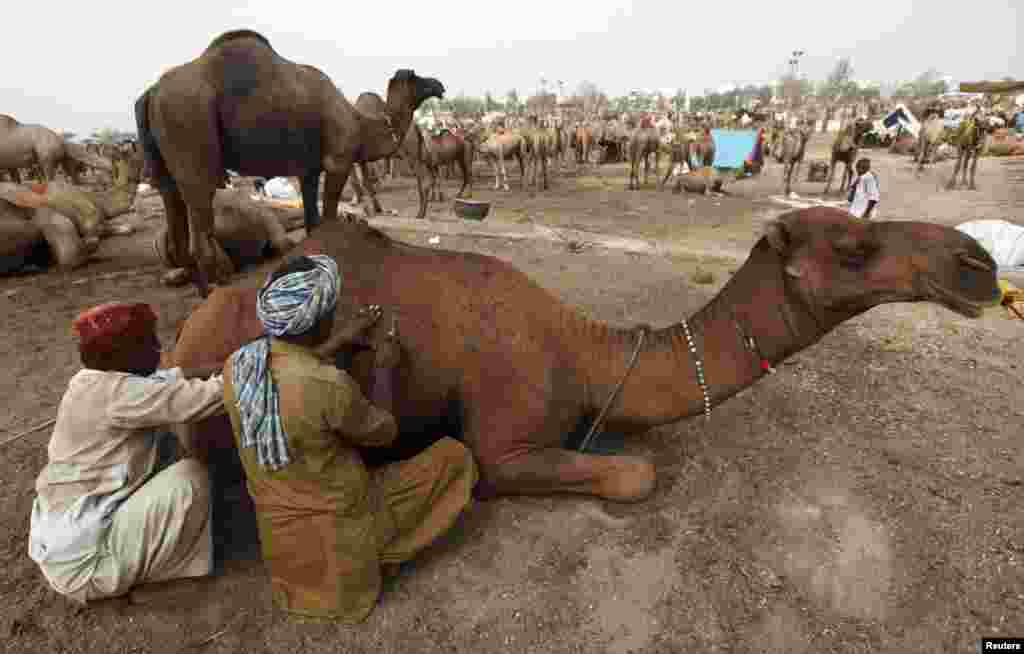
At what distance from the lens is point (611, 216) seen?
14.4m

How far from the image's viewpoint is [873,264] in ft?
8.48

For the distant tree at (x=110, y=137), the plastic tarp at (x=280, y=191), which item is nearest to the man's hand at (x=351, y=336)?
the plastic tarp at (x=280, y=191)

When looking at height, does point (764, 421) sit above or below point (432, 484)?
below

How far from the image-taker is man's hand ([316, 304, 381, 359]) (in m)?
2.29

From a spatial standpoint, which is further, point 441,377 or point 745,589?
point 441,377

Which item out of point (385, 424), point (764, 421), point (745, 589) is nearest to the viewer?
point (385, 424)

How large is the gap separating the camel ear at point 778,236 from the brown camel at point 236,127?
4662 millimetres

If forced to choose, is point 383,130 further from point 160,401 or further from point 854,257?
point 854,257

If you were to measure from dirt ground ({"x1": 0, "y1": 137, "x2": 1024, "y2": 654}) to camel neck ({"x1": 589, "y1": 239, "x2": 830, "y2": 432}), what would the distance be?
629mm

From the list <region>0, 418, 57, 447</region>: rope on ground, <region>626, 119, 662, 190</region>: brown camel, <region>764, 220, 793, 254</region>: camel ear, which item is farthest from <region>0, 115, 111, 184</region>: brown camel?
<region>764, 220, 793, 254</region>: camel ear

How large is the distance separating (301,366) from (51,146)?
2143 cm

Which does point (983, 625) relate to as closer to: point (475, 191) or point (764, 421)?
point (764, 421)

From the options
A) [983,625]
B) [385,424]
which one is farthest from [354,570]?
[983,625]

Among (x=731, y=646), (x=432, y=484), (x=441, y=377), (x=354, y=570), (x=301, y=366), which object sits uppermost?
(x=301, y=366)
